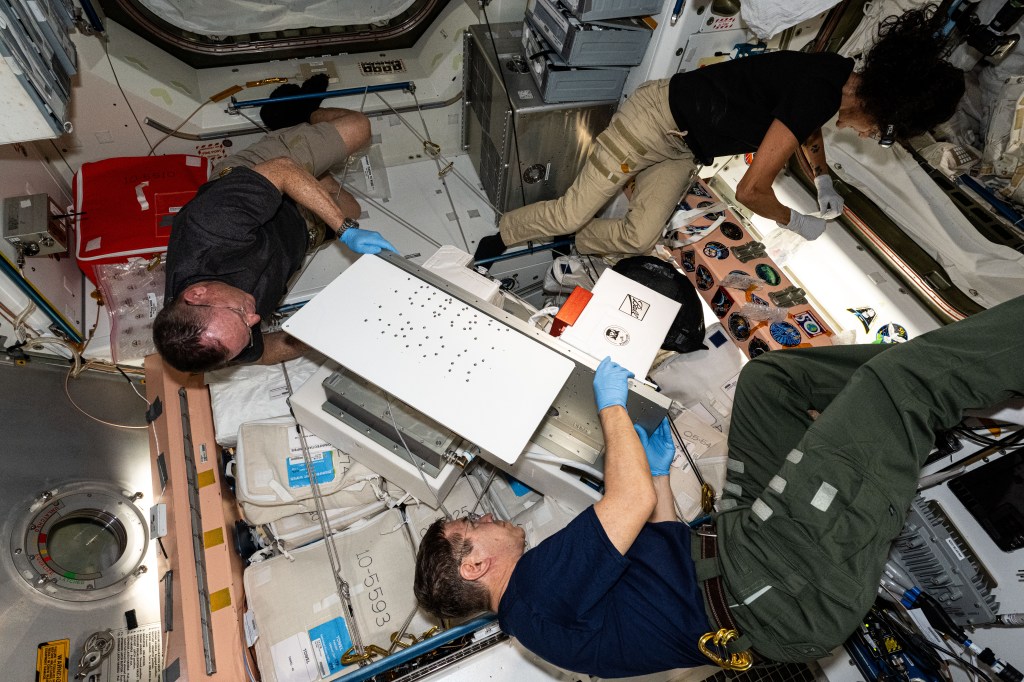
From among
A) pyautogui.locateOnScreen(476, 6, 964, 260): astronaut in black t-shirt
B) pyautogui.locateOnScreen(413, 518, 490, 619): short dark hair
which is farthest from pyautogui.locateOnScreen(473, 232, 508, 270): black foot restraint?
pyautogui.locateOnScreen(413, 518, 490, 619): short dark hair

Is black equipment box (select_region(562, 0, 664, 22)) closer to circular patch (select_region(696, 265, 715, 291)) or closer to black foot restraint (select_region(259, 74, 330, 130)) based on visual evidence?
circular patch (select_region(696, 265, 715, 291))

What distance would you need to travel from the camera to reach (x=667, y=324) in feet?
5.32

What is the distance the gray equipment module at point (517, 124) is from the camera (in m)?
2.42

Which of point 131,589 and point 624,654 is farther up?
point 624,654

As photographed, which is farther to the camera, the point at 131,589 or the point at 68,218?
the point at 68,218

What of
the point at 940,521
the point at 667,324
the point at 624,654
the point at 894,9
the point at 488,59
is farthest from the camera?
the point at 488,59

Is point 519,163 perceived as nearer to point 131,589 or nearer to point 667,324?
point 667,324

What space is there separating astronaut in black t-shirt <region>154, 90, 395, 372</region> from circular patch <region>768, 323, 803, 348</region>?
152cm

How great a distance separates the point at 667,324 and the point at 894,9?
1.75m

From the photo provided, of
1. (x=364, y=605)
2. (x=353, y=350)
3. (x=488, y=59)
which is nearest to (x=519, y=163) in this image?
(x=488, y=59)

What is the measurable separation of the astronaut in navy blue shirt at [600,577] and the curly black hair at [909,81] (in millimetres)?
1412

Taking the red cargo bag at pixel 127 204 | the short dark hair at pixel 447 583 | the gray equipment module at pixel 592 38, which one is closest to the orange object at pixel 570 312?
the short dark hair at pixel 447 583

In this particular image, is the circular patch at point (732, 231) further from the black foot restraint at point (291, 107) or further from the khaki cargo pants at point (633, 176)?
the black foot restraint at point (291, 107)

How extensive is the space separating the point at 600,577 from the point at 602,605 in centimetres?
17
